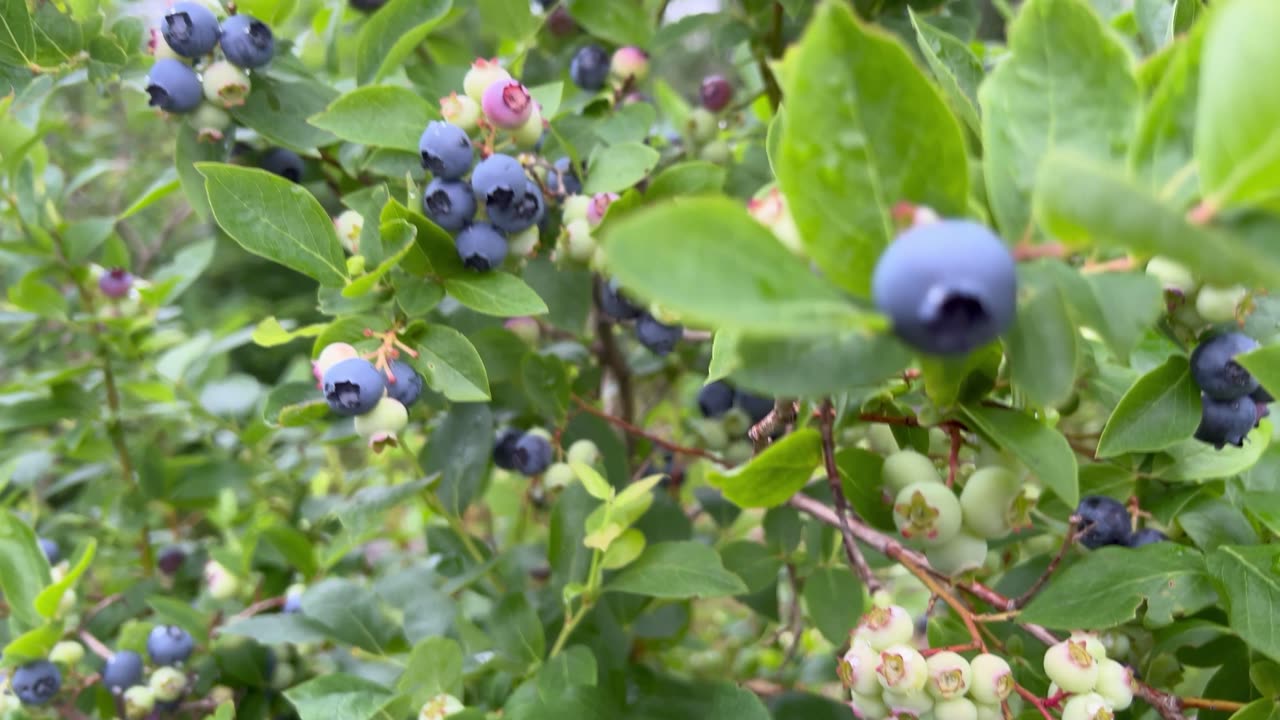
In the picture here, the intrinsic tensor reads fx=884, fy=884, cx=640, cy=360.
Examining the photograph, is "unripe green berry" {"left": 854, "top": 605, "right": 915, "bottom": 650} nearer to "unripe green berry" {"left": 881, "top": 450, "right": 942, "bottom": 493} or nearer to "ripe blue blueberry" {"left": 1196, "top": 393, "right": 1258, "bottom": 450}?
"unripe green berry" {"left": 881, "top": 450, "right": 942, "bottom": 493}

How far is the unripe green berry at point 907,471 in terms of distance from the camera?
2.46ft

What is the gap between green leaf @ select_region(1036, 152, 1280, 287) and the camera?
0.35 metres

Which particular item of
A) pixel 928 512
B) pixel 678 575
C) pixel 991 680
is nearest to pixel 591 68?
pixel 678 575

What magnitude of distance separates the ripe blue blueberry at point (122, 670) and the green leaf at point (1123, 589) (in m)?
1.13

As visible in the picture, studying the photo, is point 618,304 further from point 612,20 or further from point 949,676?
point 949,676

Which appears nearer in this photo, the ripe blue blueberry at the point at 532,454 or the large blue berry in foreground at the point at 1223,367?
the large blue berry in foreground at the point at 1223,367

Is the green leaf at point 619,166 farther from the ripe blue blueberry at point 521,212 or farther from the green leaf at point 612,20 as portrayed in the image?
the green leaf at point 612,20

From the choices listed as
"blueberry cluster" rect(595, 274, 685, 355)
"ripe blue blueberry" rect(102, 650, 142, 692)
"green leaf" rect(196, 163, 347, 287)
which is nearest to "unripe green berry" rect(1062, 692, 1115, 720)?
"blueberry cluster" rect(595, 274, 685, 355)

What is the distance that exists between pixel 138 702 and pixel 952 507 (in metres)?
1.10

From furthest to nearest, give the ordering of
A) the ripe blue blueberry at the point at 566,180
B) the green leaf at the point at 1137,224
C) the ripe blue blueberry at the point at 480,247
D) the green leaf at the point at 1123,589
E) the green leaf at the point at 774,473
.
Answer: the ripe blue blueberry at the point at 566,180
the ripe blue blueberry at the point at 480,247
the green leaf at the point at 1123,589
the green leaf at the point at 774,473
the green leaf at the point at 1137,224

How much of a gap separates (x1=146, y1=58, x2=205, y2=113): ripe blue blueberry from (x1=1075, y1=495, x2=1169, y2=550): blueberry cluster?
41.5 inches

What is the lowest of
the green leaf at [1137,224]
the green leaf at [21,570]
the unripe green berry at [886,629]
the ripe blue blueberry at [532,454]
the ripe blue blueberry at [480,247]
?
the green leaf at [21,570]

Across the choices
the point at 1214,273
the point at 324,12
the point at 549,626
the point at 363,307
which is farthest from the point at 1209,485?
the point at 324,12

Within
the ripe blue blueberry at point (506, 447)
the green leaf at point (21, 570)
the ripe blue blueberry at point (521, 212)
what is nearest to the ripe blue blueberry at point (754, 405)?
the ripe blue blueberry at point (506, 447)
